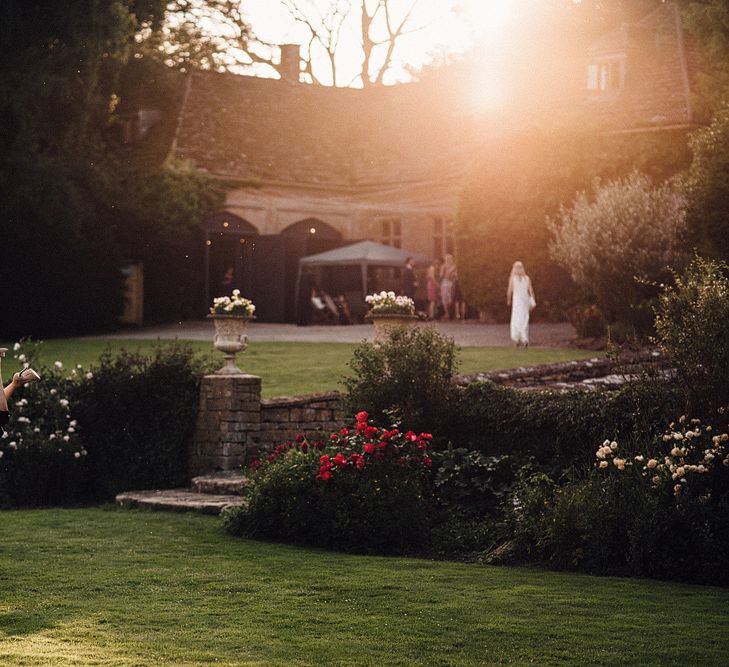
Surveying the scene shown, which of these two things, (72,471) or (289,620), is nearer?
(289,620)

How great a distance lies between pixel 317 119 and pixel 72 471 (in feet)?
91.0

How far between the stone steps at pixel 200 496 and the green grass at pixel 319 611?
84.9 inches

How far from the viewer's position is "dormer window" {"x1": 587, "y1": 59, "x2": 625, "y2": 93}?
34.1 m

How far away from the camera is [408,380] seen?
44.0 feet

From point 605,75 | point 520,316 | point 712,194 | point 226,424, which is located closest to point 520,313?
point 520,316

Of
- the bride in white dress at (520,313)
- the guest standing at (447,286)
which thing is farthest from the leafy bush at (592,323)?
the guest standing at (447,286)

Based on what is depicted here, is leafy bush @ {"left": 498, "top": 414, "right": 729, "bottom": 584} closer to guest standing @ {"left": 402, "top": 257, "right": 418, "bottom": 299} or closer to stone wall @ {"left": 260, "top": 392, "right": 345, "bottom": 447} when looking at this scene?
stone wall @ {"left": 260, "top": 392, "right": 345, "bottom": 447}

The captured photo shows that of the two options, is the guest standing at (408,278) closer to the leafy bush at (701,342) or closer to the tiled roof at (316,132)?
the tiled roof at (316,132)

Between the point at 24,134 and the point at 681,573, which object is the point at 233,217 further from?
the point at 681,573

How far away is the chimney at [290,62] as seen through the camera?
45.1 metres

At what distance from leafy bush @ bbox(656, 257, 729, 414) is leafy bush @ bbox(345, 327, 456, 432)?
2878 mm

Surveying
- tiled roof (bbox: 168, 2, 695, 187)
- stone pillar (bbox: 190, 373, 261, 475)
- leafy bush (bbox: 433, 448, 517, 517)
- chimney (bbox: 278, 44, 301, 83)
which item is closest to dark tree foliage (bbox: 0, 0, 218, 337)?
tiled roof (bbox: 168, 2, 695, 187)

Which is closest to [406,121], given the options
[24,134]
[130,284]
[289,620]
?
[130,284]

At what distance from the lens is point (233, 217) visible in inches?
1442
